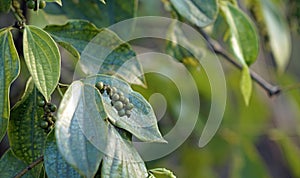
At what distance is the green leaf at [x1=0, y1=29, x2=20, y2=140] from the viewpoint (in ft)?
2.02

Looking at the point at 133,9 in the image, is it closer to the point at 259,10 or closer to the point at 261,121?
the point at 259,10

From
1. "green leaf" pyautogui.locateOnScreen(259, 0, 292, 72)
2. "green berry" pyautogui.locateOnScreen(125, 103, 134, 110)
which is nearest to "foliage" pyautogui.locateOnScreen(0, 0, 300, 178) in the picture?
"green berry" pyautogui.locateOnScreen(125, 103, 134, 110)

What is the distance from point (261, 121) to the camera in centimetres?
172

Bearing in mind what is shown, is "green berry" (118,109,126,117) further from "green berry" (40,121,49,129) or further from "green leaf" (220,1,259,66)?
"green leaf" (220,1,259,66)

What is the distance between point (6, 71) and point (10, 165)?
12 cm

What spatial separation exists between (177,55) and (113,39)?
0.21m

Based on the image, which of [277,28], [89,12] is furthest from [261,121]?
[89,12]

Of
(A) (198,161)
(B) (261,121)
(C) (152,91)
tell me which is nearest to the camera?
(C) (152,91)

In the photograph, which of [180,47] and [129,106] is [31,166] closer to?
[129,106]

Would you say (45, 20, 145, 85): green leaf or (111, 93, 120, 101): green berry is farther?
(45, 20, 145, 85): green leaf

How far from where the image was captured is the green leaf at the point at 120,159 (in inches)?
22.9

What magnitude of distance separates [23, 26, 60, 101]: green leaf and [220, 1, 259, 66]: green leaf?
0.32 m

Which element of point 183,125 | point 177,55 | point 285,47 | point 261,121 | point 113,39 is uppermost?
point 113,39

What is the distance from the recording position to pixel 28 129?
2.22 feet
